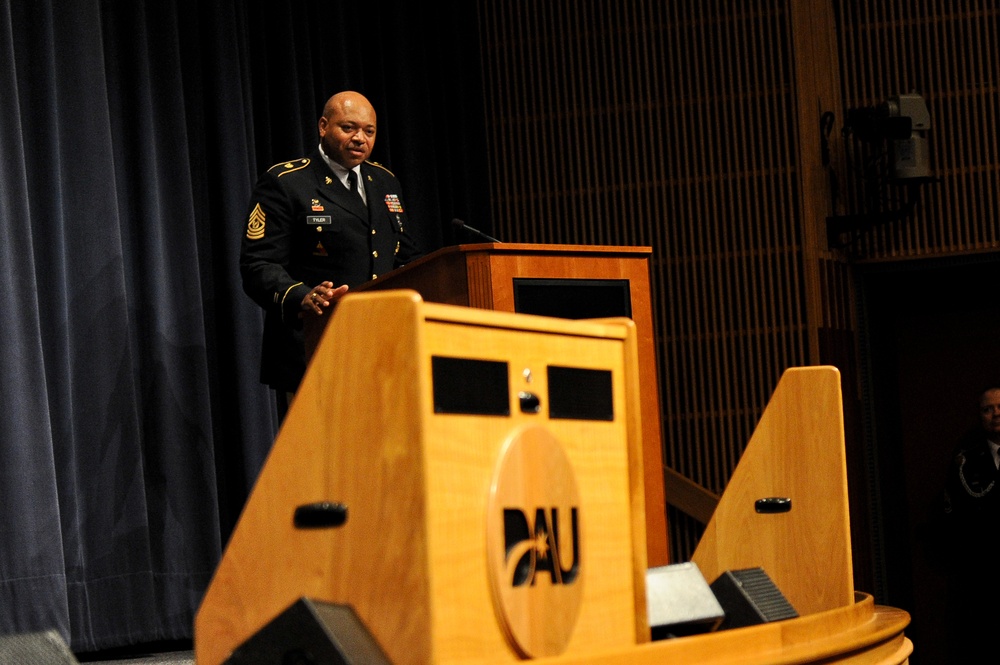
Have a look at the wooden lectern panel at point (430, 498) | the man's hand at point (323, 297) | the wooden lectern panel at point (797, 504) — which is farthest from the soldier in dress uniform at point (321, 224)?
the wooden lectern panel at point (430, 498)

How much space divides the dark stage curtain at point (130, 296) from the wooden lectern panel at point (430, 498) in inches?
79.8

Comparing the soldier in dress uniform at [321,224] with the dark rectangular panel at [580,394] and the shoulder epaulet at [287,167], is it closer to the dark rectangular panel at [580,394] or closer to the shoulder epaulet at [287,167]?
the shoulder epaulet at [287,167]

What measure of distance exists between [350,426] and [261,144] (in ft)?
11.2

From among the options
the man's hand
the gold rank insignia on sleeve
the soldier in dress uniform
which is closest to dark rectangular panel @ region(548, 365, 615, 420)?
the man's hand

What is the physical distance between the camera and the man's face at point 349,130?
3934 millimetres

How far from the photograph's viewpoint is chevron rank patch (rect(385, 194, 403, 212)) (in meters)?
4.12

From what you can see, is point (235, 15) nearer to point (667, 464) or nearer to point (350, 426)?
point (667, 464)

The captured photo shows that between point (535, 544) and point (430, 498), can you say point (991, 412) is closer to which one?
point (535, 544)

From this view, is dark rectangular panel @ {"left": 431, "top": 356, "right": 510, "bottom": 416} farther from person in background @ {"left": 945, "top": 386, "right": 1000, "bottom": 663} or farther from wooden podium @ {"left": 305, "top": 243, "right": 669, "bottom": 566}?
person in background @ {"left": 945, "top": 386, "right": 1000, "bottom": 663}

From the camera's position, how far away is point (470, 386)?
1832mm

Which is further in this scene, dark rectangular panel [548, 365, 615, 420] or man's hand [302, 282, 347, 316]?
man's hand [302, 282, 347, 316]

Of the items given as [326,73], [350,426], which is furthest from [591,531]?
[326,73]

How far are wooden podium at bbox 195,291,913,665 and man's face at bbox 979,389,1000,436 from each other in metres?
4.15

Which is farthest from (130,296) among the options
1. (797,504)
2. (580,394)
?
(580,394)
